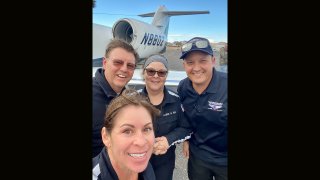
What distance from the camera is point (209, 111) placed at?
1.19 meters

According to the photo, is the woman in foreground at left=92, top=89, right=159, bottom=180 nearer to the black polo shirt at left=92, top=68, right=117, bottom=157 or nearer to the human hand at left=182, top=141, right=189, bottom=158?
the black polo shirt at left=92, top=68, right=117, bottom=157

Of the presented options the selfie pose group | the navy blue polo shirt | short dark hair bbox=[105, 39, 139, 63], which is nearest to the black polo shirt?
the selfie pose group

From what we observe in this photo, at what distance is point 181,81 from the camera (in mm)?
1180

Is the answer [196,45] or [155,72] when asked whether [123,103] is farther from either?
[196,45]

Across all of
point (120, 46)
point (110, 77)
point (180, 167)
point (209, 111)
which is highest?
point (120, 46)

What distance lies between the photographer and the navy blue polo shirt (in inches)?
46.8

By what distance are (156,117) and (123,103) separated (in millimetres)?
176

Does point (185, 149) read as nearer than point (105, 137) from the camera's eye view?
No

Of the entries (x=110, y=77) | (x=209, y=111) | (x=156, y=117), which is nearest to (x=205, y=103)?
(x=209, y=111)

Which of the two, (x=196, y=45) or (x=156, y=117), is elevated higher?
(x=196, y=45)

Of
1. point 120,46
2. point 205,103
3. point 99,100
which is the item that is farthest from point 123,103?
point 205,103
